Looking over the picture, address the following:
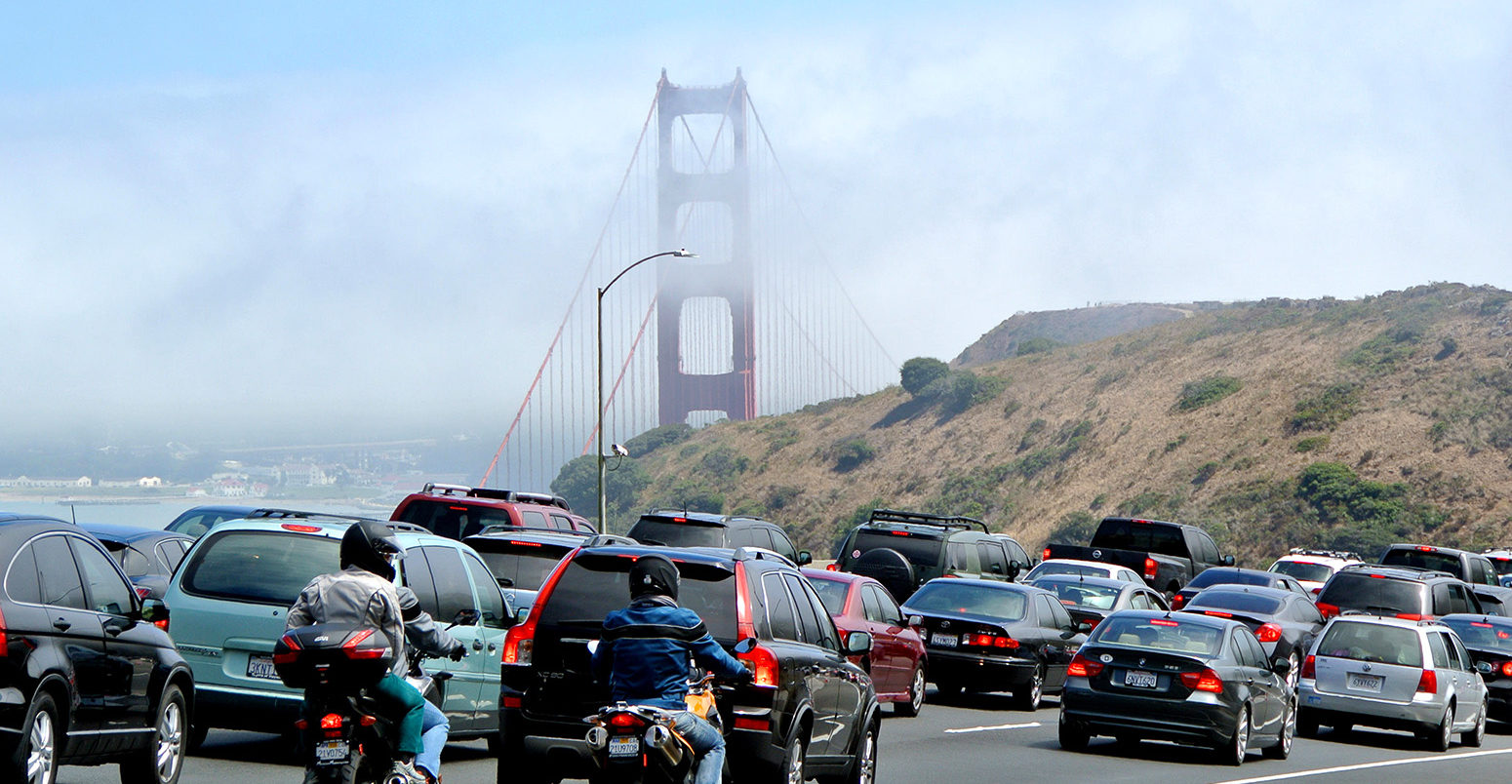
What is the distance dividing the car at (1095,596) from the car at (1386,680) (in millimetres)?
2944

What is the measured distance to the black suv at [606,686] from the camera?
957cm

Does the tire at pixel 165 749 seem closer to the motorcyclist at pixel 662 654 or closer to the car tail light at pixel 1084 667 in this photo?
the motorcyclist at pixel 662 654

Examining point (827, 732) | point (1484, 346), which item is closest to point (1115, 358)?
point (1484, 346)

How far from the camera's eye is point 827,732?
10.7 meters

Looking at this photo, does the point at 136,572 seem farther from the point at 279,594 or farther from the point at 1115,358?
the point at 1115,358

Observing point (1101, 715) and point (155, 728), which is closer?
point (155, 728)

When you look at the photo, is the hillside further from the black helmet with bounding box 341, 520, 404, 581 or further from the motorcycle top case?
the motorcycle top case

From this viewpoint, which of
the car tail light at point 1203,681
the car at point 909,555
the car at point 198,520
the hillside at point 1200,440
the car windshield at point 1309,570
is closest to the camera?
the car tail light at point 1203,681

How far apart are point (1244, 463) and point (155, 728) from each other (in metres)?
68.2

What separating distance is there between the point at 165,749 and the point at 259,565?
1.75m

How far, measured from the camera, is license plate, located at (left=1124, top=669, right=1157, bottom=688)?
16.2 metres

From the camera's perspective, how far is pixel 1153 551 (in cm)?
3350

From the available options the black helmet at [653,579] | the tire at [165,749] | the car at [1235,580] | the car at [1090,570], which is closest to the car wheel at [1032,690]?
the car at [1090,570]

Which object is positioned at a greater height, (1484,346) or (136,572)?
(1484,346)
